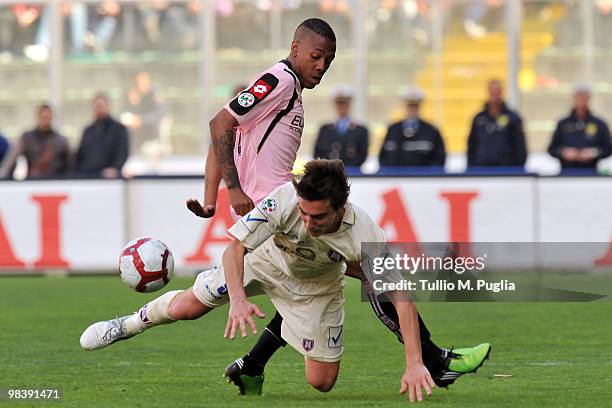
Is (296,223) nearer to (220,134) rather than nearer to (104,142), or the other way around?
(220,134)

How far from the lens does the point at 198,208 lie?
25.3 ft

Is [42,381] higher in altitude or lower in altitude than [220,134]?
lower

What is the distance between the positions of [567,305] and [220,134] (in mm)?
5999

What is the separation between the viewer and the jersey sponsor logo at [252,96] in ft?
25.8

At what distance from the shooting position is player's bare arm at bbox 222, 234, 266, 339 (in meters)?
6.45

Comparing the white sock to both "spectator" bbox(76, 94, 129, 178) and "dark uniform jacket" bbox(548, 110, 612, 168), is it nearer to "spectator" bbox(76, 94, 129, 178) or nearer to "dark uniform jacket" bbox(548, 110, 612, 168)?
"dark uniform jacket" bbox(548, 110, 612, 168)

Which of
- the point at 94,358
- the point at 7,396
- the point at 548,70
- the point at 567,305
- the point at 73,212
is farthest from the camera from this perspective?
the point at 548,70

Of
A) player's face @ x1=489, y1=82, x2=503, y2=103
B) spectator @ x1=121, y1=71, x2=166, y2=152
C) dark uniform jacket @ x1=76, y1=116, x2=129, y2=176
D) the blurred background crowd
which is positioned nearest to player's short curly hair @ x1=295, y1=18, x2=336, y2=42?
player's face @ x1=489, y1=82, x2=503, y2=103

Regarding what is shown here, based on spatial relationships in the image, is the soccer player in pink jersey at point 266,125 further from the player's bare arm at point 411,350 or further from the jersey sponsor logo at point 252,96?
the player's bare arm at point 411,350

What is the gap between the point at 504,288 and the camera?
456 inches

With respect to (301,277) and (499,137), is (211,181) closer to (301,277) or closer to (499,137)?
(301,277)

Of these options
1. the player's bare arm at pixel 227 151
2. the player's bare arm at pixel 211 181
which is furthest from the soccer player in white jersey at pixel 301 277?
the player's bare arm at pixel 211 181

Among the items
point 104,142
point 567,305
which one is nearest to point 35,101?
point 104,142

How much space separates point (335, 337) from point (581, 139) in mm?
10072
